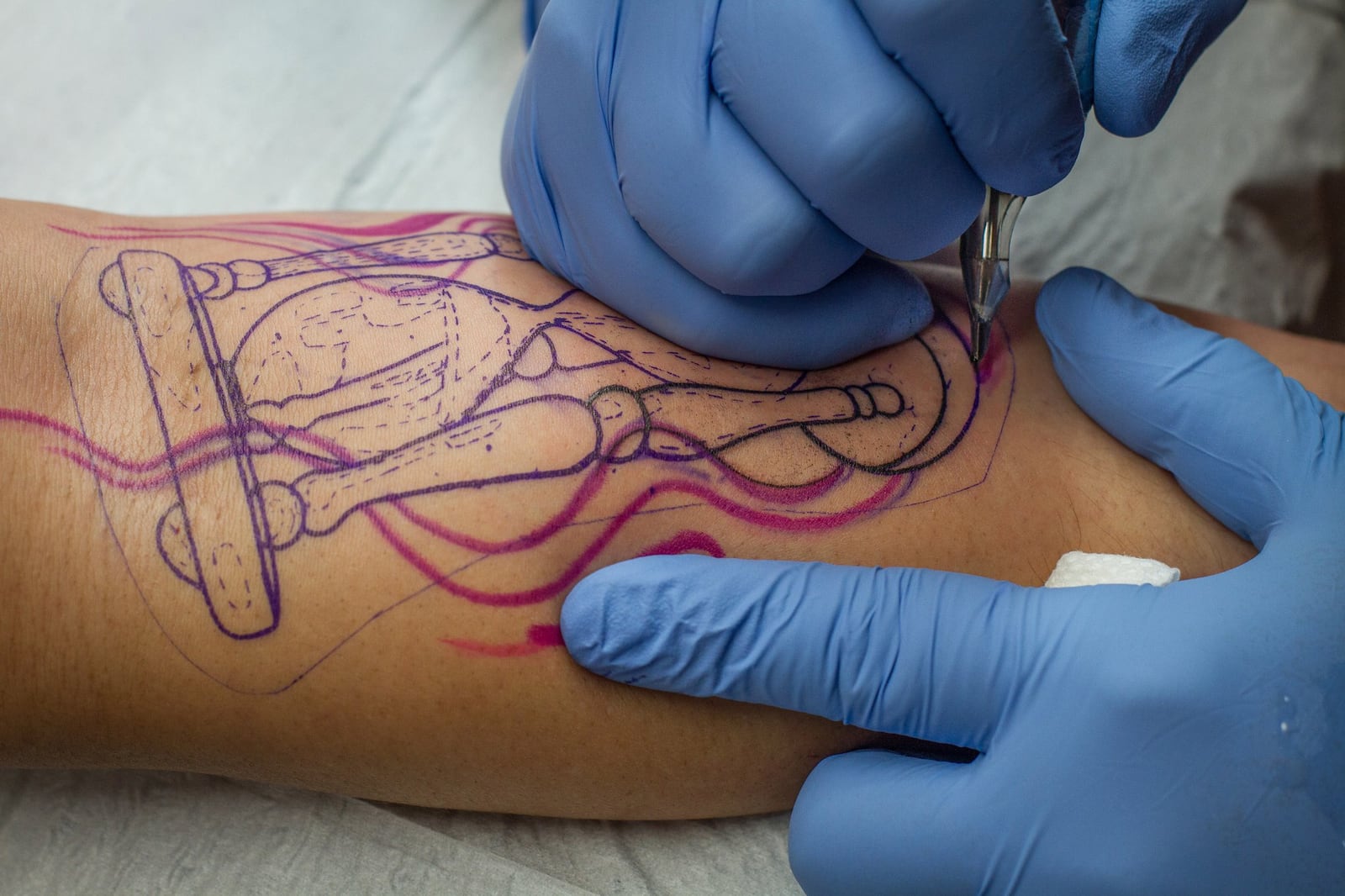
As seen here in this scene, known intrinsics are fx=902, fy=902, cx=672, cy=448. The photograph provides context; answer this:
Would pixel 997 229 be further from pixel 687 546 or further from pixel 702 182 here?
pixel 687 546

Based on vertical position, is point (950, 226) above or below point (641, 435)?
above

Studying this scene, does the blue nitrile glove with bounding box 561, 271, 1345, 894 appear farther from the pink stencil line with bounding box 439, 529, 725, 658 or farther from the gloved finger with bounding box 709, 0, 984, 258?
the gloved finger with bounding box 709, 0, 984, 258

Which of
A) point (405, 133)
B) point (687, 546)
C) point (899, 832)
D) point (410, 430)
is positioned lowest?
point (899, 832)

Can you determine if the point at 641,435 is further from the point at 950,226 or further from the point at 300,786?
the point at 300,786

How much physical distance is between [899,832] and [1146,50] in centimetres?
113

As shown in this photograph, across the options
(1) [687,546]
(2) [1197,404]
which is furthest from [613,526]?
(2) [1197,404]

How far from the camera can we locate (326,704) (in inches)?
49.3

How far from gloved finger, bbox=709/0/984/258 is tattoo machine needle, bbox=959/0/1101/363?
0.08 metres

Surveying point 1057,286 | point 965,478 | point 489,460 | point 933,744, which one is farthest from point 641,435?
point 1057,286

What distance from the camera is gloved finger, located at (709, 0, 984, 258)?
119 centimetres

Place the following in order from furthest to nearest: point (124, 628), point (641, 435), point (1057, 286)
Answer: point (1057, 286) → point (641, 435) → point (124, 628)

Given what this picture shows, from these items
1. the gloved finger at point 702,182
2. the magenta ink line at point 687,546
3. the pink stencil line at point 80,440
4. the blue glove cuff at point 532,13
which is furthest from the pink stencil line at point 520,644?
the blue glove cuff at point 532,13

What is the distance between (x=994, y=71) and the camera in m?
1.14

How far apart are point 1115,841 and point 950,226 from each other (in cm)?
89
